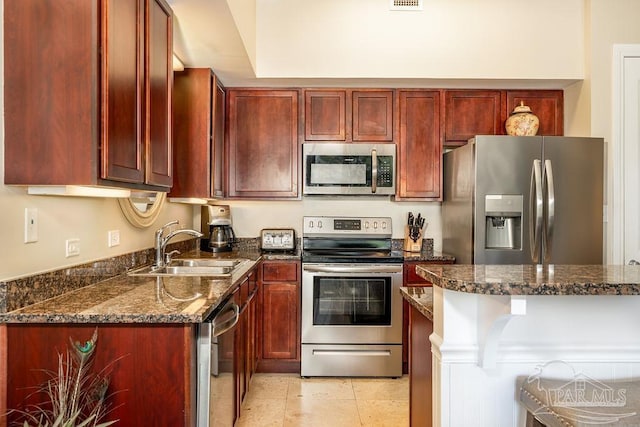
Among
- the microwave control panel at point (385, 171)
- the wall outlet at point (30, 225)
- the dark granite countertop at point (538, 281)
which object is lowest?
the dark granite countertop at point (538, 281)

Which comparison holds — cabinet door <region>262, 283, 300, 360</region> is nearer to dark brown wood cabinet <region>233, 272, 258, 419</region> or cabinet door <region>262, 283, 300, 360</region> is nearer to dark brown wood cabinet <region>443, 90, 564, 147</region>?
dark brown wood cabinet <region>233, 272, 258, 419</region>

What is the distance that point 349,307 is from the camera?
322cm

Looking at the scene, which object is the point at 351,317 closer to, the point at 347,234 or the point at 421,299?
the point at 347,234

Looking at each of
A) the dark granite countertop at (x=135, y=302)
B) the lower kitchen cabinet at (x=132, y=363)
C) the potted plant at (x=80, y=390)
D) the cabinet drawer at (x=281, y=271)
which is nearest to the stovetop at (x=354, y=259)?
the cabinet drawer at (x=281, y=271)

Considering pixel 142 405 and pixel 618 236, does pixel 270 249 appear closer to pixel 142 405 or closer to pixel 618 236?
pixel 142 405

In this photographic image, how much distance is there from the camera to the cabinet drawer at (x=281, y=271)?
127 inches

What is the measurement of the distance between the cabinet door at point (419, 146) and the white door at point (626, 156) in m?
1.23

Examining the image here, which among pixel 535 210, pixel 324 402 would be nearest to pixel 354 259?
pixel 324 402

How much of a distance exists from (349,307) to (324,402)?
2.24 ft

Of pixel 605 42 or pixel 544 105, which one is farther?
pixel 544 105

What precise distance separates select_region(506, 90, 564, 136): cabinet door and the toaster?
2.01 metres

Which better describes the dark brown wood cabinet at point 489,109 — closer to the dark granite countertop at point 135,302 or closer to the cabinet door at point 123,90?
the dark granite countertop at point 135,302

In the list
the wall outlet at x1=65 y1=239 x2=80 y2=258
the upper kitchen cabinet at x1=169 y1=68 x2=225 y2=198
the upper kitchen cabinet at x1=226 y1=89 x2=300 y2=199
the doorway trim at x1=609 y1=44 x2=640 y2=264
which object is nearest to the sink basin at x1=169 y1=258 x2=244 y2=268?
the upper kitchen cabinet at x1=169 y1=68 x2=225 y2=198

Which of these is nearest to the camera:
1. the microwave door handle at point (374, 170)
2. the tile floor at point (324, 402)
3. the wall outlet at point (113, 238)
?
the wall outlet at point (113, 238)
